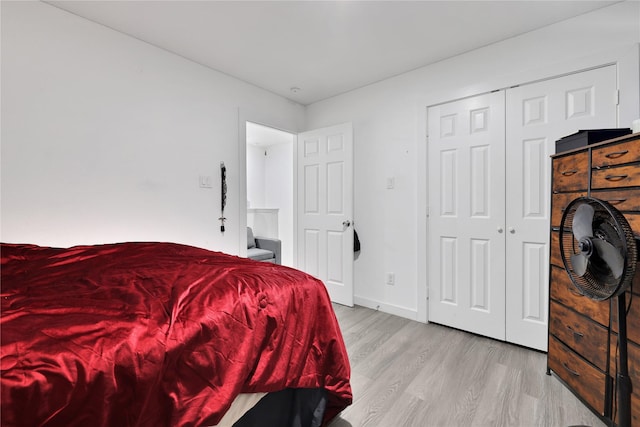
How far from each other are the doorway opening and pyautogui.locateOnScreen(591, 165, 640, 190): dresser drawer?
12.5 feet

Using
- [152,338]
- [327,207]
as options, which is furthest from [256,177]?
[152,338]

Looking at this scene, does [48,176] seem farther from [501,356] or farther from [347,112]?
[501,356]

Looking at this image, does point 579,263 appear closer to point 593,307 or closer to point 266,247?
point 593,307

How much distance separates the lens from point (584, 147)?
1.51 metres

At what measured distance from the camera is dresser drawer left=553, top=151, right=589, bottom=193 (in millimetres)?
1531

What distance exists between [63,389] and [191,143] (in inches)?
89.8

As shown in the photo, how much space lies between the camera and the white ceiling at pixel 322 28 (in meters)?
1.93

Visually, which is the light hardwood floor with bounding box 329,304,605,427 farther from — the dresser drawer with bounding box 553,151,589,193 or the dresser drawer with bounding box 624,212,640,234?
the dresser drawer with bounding box 553,151,589,193

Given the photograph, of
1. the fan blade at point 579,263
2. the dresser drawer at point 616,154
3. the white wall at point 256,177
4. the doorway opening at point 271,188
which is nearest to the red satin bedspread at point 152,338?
the fan blade at point 579,263

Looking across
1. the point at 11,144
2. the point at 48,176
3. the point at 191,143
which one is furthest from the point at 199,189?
the point at 11,144

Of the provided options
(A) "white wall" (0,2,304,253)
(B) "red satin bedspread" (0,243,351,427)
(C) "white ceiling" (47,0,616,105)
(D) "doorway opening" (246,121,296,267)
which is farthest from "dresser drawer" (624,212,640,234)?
(D) "doorway opening" (246,121,296,267)

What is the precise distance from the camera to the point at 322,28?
2.16 m

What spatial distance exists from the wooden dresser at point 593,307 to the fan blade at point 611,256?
21 cm

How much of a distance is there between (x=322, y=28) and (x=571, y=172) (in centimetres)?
187
